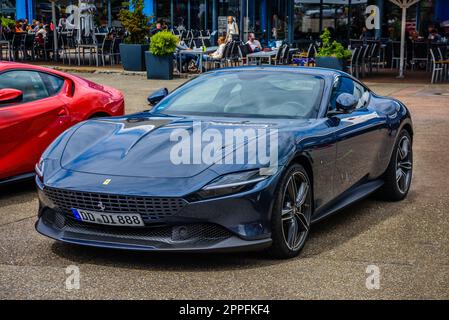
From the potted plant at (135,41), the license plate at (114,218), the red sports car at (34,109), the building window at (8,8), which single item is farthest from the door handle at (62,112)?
the building window at (8,8)

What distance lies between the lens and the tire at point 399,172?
732cm

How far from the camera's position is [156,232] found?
507cm

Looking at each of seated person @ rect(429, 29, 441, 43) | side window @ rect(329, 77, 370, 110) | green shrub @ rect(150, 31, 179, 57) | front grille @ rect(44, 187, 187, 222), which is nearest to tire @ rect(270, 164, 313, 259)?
front grille @ rect(44, 187, 187, 222)

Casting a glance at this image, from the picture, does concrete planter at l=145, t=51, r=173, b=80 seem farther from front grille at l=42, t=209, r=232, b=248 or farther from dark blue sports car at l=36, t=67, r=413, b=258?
front grille at l=42, t=209, r=232, b=248

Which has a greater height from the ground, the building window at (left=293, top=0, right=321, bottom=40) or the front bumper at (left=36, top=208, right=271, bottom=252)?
the building window at (left=293, top=0, right=321, bottom=40)

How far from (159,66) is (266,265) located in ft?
52.1

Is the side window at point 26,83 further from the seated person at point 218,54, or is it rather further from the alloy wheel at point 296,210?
the seated person at point 218,54

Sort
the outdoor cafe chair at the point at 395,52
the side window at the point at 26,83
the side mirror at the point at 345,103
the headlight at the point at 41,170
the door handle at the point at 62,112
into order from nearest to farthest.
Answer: the headlight at the point at 41,170, the side mirror at the point at 345,103, the side window at the point at 26,83, the door handle at the point at 62,112, the outdoor cafe chair at the point at 395,52

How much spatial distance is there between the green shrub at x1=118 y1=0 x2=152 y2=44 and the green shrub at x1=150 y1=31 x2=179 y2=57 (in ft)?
4.86

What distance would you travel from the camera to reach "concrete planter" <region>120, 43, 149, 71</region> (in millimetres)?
22203

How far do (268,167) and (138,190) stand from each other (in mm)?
874

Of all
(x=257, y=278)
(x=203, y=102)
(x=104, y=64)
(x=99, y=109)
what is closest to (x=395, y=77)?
(x=104, y=64)

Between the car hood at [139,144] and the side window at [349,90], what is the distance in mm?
829

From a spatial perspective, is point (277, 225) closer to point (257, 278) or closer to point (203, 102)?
point (257, 278)
